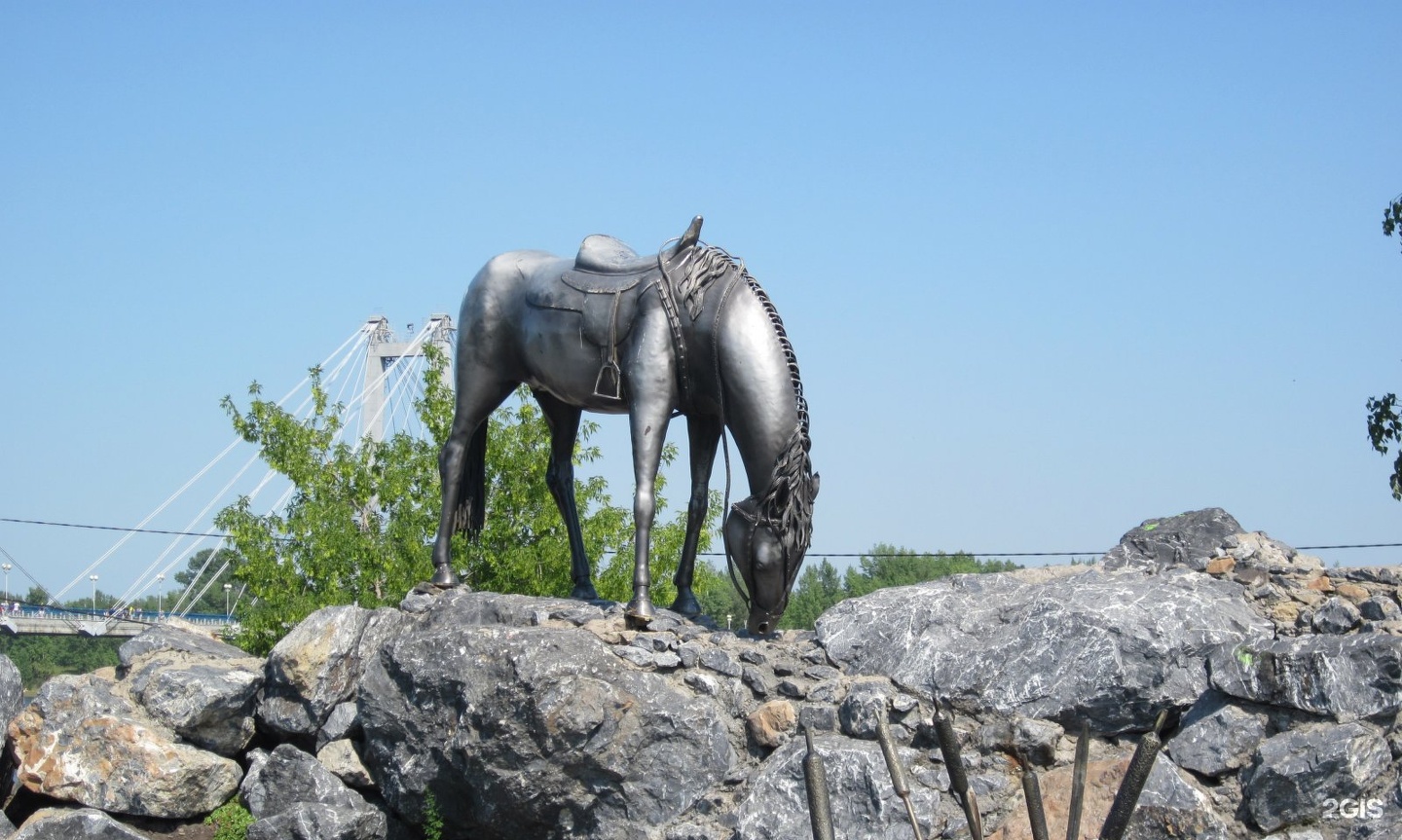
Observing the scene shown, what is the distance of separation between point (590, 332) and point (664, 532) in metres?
8.39

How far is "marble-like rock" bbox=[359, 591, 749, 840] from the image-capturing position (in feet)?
24.9

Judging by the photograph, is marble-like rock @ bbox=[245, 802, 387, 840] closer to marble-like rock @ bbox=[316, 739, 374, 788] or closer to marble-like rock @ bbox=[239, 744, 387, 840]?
marble-like rock @ bbox=[239, 744, 387, 840]

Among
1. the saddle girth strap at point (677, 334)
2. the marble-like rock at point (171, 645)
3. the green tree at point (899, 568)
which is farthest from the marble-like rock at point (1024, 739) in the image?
the green tree at point (899, 568)

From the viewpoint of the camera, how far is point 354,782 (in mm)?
8656

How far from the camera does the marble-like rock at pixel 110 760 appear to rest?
28.5 ft

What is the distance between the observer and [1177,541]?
823 centimetres

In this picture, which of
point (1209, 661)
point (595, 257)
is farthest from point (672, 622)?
point (1209, 661)

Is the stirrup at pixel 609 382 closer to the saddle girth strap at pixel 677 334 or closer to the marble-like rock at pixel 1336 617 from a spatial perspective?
the saddle girth strap at pixel 677 334

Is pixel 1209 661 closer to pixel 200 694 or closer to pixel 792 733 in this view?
pixel 792 733

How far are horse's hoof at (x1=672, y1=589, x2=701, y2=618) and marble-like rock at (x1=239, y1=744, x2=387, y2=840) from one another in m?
2.10

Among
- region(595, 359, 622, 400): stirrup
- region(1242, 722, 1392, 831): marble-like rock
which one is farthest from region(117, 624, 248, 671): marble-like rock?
region(1242, 722, 1392, 831): marble-like rock

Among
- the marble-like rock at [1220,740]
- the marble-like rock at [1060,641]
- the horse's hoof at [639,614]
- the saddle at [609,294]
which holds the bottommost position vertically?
the marble-like rock at [1220,740]

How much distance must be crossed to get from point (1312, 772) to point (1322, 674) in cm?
47

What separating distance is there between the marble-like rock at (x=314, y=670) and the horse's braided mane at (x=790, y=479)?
280cm
